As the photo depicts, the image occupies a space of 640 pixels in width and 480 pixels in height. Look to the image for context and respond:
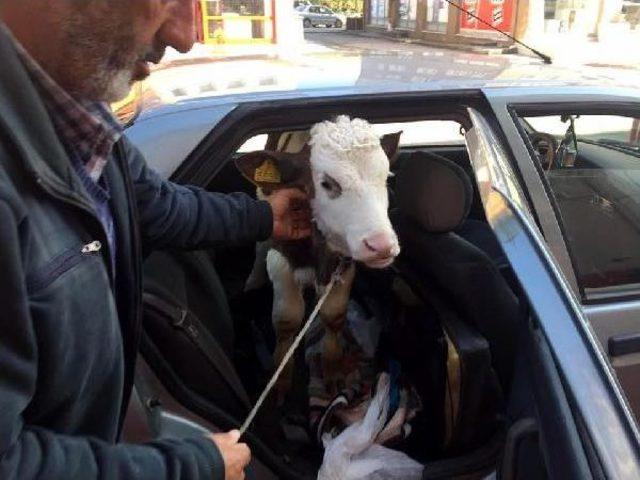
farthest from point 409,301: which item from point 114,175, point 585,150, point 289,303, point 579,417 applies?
point 114,175

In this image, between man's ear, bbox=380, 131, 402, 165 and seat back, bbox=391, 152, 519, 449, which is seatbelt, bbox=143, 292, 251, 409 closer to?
seat back, bbox=391, 152, 519, 449

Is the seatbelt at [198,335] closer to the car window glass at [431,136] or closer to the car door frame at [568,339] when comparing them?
the car door frame at [568,339]

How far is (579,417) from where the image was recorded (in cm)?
117

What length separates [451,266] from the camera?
2.07 metres

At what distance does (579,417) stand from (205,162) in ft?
4.14

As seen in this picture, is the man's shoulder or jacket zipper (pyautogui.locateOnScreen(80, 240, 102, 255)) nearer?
the man's shoulder

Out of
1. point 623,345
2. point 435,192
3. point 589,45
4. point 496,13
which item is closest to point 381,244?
point 435,192

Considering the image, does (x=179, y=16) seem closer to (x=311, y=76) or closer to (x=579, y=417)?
(x=579, y=417)

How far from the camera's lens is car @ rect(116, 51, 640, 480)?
4.93 ft

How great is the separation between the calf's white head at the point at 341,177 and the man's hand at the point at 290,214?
34mm

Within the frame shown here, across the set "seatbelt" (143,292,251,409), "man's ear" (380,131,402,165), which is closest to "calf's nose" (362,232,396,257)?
"man's ear" (380,131,402,165)

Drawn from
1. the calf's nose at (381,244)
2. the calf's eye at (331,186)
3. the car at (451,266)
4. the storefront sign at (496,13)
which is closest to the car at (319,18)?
the storefront sign at (496,13)

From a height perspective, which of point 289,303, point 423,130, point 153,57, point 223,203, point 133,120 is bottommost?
point 289,303

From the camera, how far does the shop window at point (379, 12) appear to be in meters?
23.8
